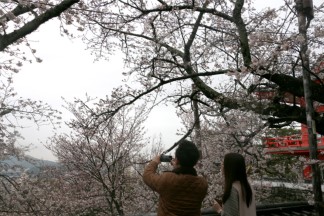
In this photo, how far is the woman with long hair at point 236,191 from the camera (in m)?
2.59

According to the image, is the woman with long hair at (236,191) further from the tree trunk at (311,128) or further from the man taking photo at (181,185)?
the tree trunk at (311,128)

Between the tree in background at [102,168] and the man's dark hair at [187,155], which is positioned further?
the tree in background at [102,168]

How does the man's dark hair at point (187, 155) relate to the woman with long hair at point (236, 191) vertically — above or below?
above

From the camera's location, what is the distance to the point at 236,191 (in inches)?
102

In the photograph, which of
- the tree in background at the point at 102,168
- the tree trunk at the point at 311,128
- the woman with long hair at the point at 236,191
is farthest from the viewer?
the tree in background at the point at 102,168

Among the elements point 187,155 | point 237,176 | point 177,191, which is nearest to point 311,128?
point 237,176

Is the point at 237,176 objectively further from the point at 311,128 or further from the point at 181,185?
the point at 311,128

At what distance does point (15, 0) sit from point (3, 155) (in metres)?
6.14

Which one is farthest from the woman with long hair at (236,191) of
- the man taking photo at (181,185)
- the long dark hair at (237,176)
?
the man taking photo at (181,185)

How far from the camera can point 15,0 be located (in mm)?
3773

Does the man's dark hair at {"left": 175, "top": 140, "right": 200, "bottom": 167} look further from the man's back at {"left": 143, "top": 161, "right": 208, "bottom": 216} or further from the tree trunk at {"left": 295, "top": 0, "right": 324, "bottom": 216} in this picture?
the tree trunk at {"left": 295, "top": 0, "right": 324, "bottom": 216}

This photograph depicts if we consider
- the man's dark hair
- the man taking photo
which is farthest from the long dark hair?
the man's dark hair

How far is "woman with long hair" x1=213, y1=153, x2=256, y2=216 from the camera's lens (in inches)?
102

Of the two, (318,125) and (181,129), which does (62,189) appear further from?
(318,125)
